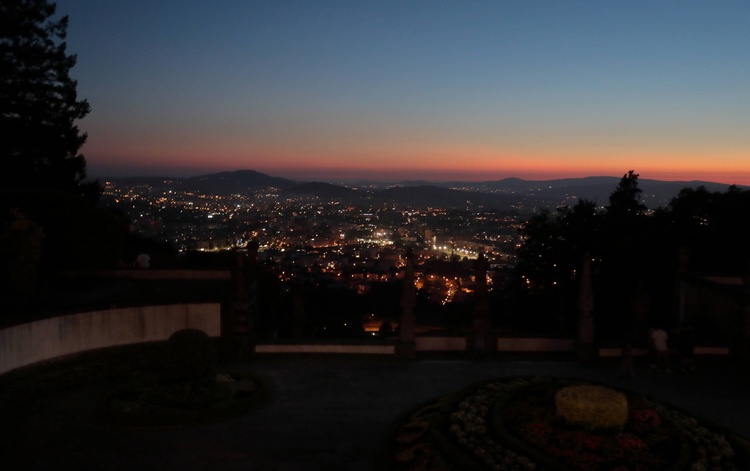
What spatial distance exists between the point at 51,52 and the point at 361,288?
1921 cm

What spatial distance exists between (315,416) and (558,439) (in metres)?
4.75

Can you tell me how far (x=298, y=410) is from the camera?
36.8 ft

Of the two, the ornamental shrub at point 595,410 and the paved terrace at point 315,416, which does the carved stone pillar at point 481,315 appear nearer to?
the paved terrace at point 315,416

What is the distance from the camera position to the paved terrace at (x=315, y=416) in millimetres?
8961

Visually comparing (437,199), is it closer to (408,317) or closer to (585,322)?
(585,322)

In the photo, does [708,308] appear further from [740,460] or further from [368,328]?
[368,328]

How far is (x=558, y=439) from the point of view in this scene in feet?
26.9

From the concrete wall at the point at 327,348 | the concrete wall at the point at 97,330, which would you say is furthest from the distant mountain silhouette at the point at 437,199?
the concrete wall at the point at 97,330

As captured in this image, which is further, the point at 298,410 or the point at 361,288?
the point at 361,288

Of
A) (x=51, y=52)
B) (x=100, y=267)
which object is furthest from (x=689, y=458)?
(x=51, y=52)

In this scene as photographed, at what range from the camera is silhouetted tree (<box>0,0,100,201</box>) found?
26219 mm

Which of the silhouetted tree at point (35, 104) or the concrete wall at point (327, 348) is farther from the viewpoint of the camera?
the silhouetted tree at point (35, 104)

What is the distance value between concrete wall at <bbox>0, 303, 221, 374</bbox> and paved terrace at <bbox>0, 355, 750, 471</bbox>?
1.17 meters

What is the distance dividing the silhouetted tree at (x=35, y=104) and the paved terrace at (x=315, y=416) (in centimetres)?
1922
